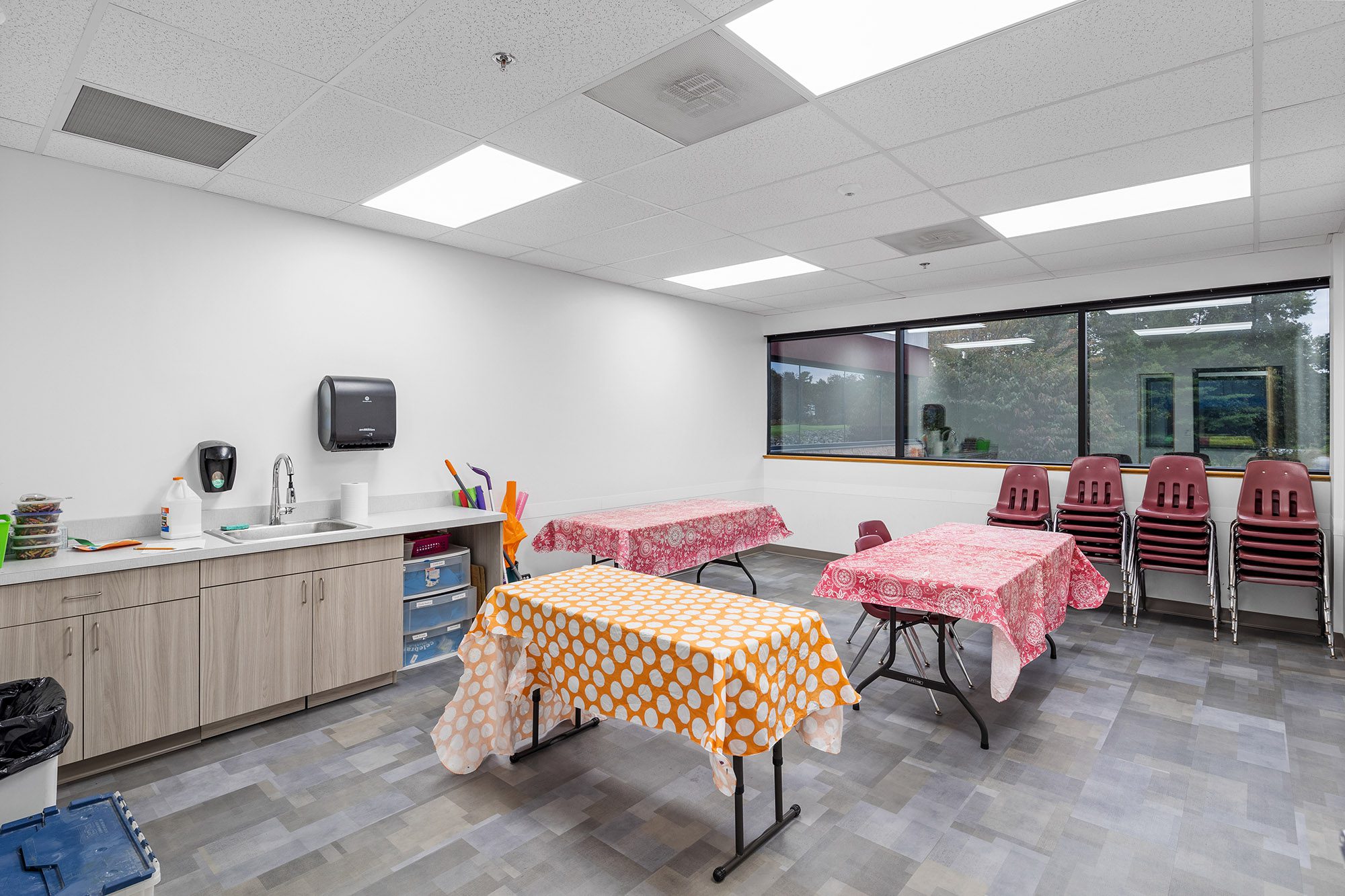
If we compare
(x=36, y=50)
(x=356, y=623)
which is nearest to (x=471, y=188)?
(x=36, y=50)

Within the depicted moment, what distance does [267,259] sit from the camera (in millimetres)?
3750

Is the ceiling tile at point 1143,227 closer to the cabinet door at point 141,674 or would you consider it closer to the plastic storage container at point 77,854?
the plastic storage container at point 77,854

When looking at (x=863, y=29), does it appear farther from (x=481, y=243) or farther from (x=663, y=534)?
(x=663, y=534)

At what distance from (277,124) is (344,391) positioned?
1.53 metres

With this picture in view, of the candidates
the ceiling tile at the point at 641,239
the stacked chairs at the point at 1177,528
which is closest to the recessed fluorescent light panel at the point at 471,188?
the ceiling tile at the point at 641,239

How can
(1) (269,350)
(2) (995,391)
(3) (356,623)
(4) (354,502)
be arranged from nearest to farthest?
(3) (356,623)
(1) (269,350)
(4) (354,502)
(2) (995,391)

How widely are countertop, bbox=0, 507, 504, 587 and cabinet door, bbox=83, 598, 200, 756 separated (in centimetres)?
20

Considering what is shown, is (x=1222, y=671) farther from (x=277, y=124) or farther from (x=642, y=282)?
(x=277, y=124)

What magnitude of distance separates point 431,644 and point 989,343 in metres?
5.22

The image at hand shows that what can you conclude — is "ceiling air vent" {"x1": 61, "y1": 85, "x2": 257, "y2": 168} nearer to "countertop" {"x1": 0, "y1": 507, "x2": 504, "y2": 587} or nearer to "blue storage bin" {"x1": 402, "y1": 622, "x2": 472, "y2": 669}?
"countertop" {"x1": 0, "y1": 507, "x2": 504, "y2": 587}

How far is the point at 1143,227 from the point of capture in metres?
4.13

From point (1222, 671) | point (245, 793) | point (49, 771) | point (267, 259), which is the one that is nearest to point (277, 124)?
point (267, 259)

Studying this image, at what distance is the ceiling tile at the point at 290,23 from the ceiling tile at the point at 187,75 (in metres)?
0.07

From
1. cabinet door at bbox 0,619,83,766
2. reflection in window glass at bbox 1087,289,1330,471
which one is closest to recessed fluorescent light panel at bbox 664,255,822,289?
reflection in window glass at bbox 1087,289,1330,471
